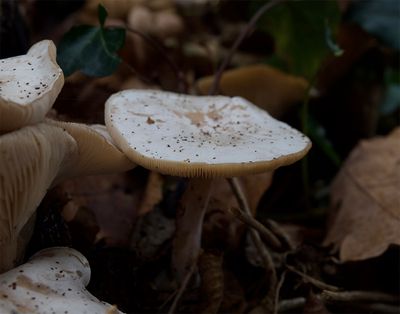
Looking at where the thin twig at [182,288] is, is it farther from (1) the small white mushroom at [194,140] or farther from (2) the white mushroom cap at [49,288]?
(2) the white mushroom cap at [49,288]

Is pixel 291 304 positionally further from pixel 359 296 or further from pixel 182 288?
pixel 182 288

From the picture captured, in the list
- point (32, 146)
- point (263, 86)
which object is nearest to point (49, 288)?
point (32, 146)

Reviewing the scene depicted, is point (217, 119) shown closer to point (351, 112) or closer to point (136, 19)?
point (351, 112)

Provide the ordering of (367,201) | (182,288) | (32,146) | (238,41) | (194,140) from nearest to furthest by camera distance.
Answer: (32,146)
(194,140)
(182,288)
(367,201)
(238,41)

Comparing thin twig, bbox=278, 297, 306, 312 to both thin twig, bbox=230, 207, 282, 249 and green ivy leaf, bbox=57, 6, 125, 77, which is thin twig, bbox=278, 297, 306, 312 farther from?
green ivy leaf, bbox=57, 6, 125, 77

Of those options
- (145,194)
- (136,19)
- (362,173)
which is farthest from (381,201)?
(136,19)

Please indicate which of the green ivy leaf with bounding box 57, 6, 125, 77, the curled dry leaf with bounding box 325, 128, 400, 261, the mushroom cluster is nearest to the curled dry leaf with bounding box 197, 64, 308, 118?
the curled dry leaf with bounding box 325, 128, 400, 261
